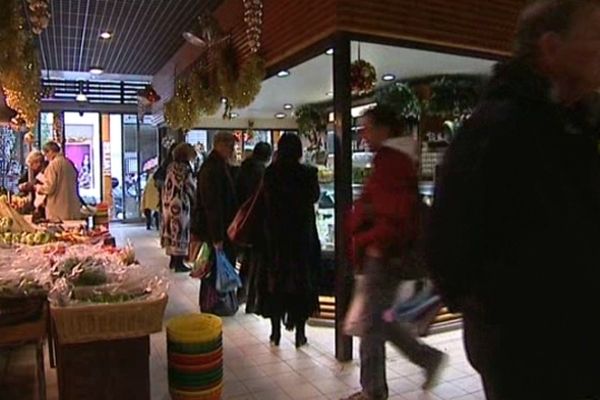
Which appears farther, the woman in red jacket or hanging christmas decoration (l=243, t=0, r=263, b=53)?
hanging christmas decoration (l=243, t=0, r=263, b=53)

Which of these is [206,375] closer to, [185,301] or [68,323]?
[68,323]

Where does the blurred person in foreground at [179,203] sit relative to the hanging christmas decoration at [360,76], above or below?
below

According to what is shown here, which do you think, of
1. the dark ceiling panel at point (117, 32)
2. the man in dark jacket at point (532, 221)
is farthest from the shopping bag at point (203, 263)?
the man in dark jacket at point (532, 221)

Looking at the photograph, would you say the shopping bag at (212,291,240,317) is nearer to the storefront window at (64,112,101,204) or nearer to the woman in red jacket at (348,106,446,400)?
the woman in red jacket at (348,106,446,400)

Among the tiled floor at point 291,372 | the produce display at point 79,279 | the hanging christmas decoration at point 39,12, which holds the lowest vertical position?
the tiled floor at point 291,372

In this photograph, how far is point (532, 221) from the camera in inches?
43.9

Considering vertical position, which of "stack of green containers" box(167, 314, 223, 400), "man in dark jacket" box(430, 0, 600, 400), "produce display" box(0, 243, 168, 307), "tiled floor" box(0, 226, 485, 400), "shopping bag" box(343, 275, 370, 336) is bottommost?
"tiled floor" box(0, 226, 485, 400)

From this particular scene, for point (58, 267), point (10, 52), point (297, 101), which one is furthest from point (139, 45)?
point (58, 267)

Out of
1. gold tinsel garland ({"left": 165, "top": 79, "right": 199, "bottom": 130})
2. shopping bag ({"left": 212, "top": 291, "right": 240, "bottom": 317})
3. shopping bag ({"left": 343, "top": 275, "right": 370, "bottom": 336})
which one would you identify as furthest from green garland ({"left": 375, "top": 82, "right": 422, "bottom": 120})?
shopping bag ({"left": 343, "top": 275, "right": 370, "bottom": 336})

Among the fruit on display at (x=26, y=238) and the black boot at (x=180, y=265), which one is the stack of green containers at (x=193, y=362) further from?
the black boot at (x=180, y=265)

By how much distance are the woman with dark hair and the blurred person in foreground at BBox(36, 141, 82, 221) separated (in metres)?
3.43

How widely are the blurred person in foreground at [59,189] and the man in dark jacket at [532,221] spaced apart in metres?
6.02

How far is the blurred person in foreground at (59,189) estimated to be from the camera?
6371mm

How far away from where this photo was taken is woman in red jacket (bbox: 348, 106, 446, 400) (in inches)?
110
